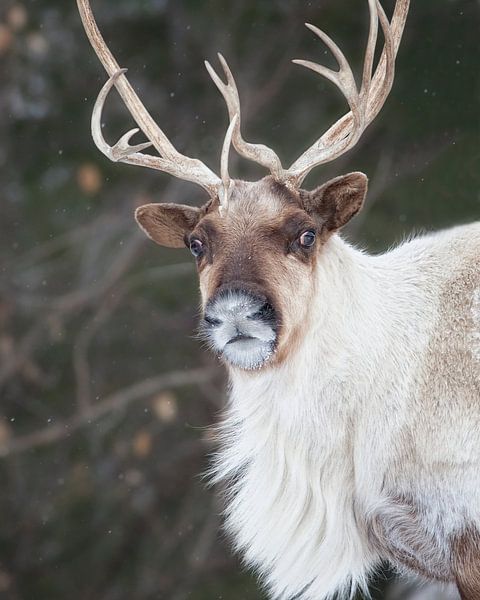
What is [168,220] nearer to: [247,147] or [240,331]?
[247,147]

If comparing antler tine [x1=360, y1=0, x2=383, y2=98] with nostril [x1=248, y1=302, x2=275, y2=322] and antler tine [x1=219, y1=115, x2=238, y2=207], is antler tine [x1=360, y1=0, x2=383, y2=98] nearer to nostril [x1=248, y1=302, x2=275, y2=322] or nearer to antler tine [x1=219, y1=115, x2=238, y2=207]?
antler tine [x1=219, y1=115, x2=238, y2=207]

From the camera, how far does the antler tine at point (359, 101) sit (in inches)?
203

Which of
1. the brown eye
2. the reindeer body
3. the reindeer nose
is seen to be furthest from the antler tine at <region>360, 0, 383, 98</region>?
the reindeer nose

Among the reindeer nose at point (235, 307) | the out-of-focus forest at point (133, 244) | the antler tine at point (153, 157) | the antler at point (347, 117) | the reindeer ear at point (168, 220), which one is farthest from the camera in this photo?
the out-of-focus forest at point (133, 244)

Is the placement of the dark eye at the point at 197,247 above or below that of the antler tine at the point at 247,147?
below

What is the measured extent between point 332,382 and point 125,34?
26.5 ft

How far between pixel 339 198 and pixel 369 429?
100cm

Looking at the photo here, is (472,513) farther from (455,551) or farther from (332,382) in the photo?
(332,382)

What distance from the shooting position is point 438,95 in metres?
11.6

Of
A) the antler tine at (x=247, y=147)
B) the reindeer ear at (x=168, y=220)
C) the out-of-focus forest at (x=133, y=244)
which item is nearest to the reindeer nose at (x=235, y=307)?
the antler tine at (x=247, y=147)

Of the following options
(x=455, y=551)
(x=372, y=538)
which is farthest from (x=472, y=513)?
(x=372, y=538)

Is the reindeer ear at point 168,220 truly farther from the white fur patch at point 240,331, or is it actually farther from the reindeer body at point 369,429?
the white fur patch at point 240,331

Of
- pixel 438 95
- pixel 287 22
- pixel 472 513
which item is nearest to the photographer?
pixel 472 513

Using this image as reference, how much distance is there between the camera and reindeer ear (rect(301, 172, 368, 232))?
532 cm
